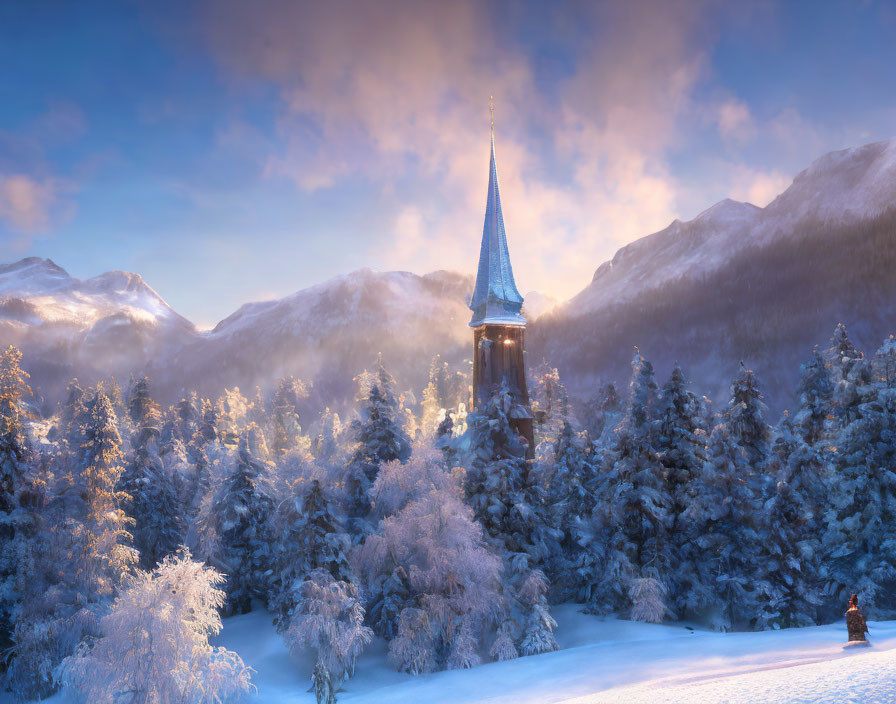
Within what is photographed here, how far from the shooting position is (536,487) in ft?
104

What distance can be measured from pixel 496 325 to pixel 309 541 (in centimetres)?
2797

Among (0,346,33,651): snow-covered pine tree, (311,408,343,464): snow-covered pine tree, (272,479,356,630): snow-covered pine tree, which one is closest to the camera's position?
(0,346,33,651): snow-covered pine tree

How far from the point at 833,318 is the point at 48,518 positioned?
3264 inches

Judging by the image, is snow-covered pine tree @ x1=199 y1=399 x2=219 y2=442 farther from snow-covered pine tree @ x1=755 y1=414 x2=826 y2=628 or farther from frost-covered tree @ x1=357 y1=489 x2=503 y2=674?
snow-covered pine tree @ x1=755 y1=414 x2=826 y2=628

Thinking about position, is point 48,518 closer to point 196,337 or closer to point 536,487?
point 536,487

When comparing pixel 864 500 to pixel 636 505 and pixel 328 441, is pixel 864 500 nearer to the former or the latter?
pixel 636 505

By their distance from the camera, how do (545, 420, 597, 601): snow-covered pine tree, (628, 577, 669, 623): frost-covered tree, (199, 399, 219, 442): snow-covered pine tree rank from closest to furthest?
(628, 577, 669, 623): frost-covered tree, (545, 420, 597, 601): snow-covered pine tree, (199, 399, 219, 442): snow-covered pine tree

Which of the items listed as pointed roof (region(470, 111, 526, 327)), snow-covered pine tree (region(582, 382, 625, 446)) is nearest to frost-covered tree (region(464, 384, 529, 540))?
pointed roof (region(470, 111, 526, 327))

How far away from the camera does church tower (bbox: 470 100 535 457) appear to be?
1925 inches

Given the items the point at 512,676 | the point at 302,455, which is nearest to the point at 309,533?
the point at 512,676

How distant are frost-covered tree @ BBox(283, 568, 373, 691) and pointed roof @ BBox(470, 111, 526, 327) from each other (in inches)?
1173

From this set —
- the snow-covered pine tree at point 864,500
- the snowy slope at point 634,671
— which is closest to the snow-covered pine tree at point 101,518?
the snowy slope at point 634,671

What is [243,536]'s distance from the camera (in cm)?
3397

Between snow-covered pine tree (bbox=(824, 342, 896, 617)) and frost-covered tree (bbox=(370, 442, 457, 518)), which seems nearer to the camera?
snow-covered pine tree (bbox=(824, 342, 896, 617))
